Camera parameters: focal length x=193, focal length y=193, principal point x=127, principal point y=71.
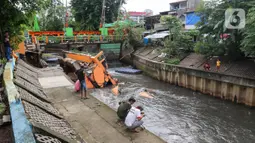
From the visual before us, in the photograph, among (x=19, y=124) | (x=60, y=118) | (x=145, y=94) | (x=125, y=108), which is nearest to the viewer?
(x=19, y=124)

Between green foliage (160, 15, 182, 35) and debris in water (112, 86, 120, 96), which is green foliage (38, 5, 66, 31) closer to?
green foliage (160, 15, 182, 35)

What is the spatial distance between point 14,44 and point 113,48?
18741 millimetres

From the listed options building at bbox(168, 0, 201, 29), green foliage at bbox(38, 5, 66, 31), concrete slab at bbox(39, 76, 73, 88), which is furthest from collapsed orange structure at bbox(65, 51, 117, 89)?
green foliage at bbox(38, 5, 66, 31)

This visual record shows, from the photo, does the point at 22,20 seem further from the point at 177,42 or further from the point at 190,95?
the point at 177,42

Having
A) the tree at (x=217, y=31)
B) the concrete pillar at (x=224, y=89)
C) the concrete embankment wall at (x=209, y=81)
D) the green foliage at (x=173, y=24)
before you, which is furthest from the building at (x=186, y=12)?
the concrete pillar at (x=224, y=89)

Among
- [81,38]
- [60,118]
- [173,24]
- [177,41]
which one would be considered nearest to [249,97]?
[177,41]

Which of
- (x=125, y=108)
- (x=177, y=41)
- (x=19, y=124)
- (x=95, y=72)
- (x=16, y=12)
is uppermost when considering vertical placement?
(x=16, y=12)

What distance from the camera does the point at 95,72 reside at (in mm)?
12938

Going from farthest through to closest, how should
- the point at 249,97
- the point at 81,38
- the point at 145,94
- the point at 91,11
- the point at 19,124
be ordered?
1. the point at 91,11
2. the point at 81,38
3. the point at 145,94
4. the point at 249,97
5. the point at 19,124

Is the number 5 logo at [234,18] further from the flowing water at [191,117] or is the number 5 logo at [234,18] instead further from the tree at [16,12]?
the tree at [16,12]

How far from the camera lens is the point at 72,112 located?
727cm

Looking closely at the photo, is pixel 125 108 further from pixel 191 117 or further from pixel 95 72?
pixel 95 72

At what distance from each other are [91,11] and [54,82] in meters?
25.3

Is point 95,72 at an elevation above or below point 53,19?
below
